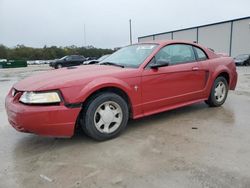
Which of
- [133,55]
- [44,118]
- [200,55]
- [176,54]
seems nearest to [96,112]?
[44,118]

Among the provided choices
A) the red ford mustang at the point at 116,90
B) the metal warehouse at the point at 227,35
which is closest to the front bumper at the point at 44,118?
the red ford mustang at the point at 116,90

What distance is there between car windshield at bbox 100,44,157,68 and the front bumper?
4.36ft

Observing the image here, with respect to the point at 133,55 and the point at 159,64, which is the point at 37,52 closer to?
the point at 133,55

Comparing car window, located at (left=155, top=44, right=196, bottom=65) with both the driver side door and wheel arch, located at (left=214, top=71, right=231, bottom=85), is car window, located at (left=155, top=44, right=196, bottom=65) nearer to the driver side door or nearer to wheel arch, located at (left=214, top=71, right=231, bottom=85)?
the driver side door

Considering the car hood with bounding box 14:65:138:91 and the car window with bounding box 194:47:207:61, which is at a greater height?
the car window with bounding box 194:47:207:61

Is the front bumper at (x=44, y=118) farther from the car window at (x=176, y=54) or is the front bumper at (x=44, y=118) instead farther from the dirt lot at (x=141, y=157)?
the car window at (x=176, y=54)

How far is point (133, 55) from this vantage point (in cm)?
422

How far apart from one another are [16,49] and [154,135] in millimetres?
68088

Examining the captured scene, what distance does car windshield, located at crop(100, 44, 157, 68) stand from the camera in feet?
12.9

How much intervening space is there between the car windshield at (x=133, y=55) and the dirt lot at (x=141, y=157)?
3.47ft

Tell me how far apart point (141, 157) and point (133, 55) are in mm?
1991

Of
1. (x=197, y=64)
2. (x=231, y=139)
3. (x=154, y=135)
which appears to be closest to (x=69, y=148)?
(x=154, y=135)

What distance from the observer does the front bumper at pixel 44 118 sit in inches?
114

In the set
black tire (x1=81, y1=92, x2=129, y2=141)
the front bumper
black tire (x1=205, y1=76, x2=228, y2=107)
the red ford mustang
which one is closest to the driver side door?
the red ford mustang
